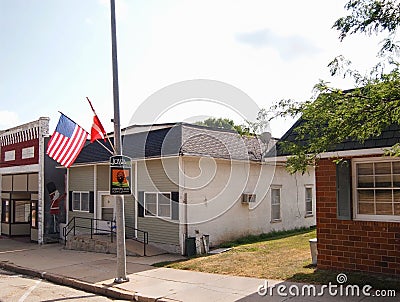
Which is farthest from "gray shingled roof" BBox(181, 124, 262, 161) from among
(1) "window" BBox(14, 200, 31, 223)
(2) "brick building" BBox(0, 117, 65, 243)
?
(1) "window" BBox(14, 200, 31, 223)

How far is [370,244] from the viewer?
31.8 feet

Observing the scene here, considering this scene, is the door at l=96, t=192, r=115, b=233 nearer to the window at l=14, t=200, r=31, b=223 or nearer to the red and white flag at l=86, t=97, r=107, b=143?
the red and white flag at l=86, t=97, r=107, b=143

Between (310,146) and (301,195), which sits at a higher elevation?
(310,146)

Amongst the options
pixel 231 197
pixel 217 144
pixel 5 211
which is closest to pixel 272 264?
pixel 231 197

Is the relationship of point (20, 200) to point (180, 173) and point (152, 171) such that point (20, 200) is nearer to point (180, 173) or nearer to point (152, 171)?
point (152, 171)

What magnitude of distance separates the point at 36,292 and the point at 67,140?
4.85m

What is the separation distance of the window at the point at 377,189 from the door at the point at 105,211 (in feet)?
42.7

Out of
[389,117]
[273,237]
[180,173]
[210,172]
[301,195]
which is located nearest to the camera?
[389,117]

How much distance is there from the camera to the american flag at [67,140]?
13427 millimetres

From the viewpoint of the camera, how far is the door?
20.3 meters

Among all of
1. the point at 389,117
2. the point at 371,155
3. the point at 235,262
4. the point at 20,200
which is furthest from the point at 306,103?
the point at 20,200

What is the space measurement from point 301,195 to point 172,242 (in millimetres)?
8945

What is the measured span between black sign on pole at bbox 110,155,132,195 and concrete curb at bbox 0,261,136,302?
248 centimetres

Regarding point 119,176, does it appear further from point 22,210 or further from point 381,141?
point 22,210
